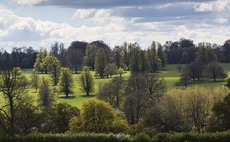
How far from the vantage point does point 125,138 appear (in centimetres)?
4041

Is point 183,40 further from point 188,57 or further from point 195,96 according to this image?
point 195,96

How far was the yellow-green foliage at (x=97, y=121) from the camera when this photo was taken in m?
53.9

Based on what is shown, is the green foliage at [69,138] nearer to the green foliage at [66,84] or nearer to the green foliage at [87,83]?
the green foliage at [87,83]

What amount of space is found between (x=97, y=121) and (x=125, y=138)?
50.1 ft

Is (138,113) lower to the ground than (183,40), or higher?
lower

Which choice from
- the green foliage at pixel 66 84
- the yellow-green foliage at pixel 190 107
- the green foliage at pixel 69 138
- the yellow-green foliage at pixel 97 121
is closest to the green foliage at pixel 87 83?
the green foliage at pixel 66 84

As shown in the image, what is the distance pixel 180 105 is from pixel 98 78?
67.2m

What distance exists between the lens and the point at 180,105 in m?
65.8

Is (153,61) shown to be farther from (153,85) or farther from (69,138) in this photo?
(69,138)

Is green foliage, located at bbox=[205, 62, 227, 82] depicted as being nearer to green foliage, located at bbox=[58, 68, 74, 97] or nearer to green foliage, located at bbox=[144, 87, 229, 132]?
green foliage, located at bbox=[58, 68, 74, 97]

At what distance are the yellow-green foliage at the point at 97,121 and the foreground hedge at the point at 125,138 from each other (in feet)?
38.8

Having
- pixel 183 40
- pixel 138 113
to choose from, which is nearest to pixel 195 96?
pixel 138 113

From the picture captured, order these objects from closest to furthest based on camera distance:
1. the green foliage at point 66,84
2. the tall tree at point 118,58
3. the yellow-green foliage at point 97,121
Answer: the yellow-green foliage at point 97,121 → the green foliage at point 66,84 → the tall tree at point 118,58

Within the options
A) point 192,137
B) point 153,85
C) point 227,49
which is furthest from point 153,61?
point 192,137
